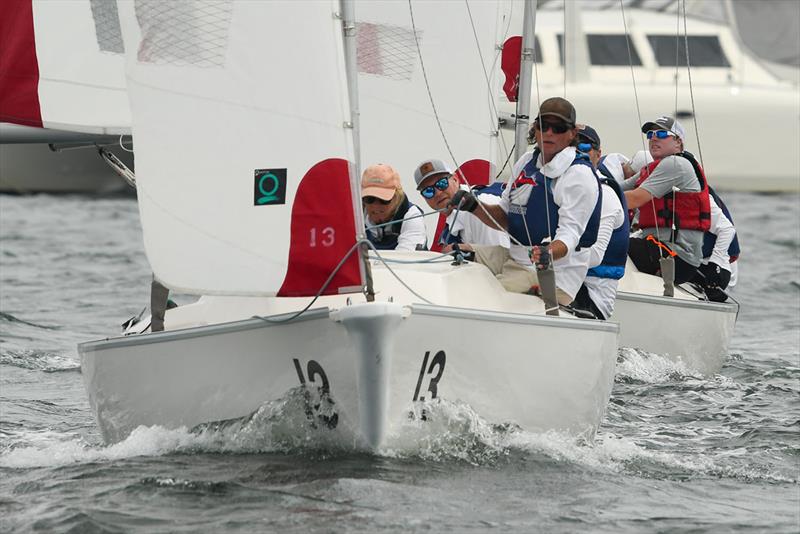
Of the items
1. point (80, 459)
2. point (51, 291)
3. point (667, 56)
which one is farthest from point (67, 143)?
point (667, 56)

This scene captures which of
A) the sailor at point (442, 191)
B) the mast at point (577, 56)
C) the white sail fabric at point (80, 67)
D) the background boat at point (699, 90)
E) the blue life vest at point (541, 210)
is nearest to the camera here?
the blue life vest at point (541, 210)

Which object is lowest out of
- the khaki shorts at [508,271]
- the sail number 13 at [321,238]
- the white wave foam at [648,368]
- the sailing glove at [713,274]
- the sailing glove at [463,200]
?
the white wave foam at [648,368]

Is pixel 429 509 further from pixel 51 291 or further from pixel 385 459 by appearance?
pixel 51 291

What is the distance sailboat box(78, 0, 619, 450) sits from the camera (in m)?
5.40

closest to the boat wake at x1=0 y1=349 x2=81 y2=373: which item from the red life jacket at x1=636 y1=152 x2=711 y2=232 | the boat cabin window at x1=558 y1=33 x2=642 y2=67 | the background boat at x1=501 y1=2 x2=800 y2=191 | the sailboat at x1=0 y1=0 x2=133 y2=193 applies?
the sailboat at x1=0 y1=0 x2=133 y2=193

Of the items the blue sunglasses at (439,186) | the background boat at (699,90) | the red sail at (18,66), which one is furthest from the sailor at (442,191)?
the background boat at (699,90)

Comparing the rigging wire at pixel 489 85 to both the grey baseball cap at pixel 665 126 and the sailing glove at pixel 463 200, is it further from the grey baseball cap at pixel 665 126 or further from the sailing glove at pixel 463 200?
the sailing glove at pixel 463 200

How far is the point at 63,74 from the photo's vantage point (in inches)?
300

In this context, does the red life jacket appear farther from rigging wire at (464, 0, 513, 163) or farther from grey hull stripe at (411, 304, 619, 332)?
grey hull stripe at (411, 304, 619, 332)

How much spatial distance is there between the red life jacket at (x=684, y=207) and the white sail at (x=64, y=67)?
3151 millimetres

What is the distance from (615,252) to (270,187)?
2101 millimetres

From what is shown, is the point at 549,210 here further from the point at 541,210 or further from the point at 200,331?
the point at 200,331

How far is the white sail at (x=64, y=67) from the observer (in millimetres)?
7434

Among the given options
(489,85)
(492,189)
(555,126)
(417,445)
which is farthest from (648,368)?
(417,445)
